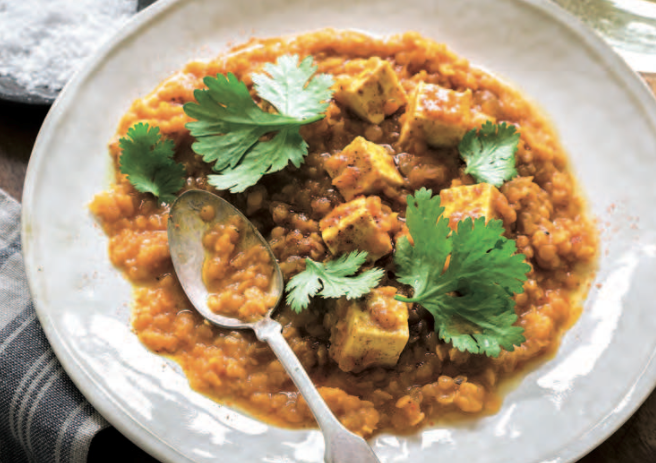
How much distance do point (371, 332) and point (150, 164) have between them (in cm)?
167

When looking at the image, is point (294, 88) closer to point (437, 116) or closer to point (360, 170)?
point (360, 170)

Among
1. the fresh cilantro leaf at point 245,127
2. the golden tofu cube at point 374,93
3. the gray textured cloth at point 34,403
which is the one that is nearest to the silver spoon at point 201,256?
the fresh cilantro leaf at point 245,127

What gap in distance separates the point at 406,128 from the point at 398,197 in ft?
1.44

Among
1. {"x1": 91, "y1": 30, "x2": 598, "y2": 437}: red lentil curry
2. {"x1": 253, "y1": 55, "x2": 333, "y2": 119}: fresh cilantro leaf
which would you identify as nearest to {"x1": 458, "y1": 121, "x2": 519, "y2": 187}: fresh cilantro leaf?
{"x1": 91, "y1": 30, "x2": 598, "y2": 437}: red lentil curry

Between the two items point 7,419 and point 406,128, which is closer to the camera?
point 7,419

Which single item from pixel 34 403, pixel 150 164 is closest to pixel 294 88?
pixel 150 164

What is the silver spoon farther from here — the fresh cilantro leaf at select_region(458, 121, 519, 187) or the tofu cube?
the fresh cilantro leaf at select_region(458, 121, 519, 187)

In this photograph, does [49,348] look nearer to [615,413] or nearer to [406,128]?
[406,128]

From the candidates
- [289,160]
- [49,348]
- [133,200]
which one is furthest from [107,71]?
[49,348]

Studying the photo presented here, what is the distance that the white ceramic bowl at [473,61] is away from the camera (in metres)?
3.44

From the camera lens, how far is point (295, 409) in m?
3.52

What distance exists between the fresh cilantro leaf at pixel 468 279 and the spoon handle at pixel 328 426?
627mm

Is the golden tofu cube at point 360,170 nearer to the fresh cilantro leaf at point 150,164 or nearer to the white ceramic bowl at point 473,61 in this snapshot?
the fresh cilantro leaf at point 150,164

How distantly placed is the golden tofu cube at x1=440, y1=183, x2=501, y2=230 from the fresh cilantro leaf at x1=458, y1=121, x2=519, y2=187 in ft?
0.47
